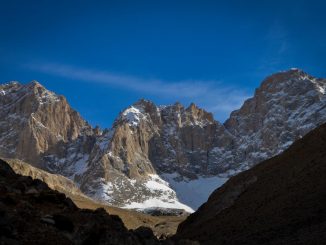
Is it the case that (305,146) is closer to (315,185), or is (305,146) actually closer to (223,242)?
(315,185)

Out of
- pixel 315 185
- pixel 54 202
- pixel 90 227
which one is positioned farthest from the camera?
pixel 315 185

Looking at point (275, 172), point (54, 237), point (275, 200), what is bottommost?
point (54, 237)

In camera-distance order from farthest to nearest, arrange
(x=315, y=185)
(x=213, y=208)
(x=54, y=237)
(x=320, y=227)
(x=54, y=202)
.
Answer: (x=213, y=208), (x=315, y=185), (x=320, y=227), (x=54, y=202), (x=54, y=237)

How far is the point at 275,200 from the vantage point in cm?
5750

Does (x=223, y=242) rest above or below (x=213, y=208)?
below

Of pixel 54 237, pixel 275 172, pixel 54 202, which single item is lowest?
pixel 54 237

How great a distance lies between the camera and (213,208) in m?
71.8

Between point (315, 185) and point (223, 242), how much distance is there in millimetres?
11972

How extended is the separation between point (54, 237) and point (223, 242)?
2487 cm

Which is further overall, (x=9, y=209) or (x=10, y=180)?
(x=10, y=180)

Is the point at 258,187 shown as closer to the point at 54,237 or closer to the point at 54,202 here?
the point at 54,202

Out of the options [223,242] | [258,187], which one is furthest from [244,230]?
[258,187]

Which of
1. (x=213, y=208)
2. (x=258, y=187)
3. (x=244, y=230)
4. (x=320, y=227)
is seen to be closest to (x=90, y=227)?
(x=320, y=227)

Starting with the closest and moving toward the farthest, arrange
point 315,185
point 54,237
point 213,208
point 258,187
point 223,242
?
1. point 54,237
2. point 223,242
3. point 315,185
4. point 258,187
5. point 213,208
